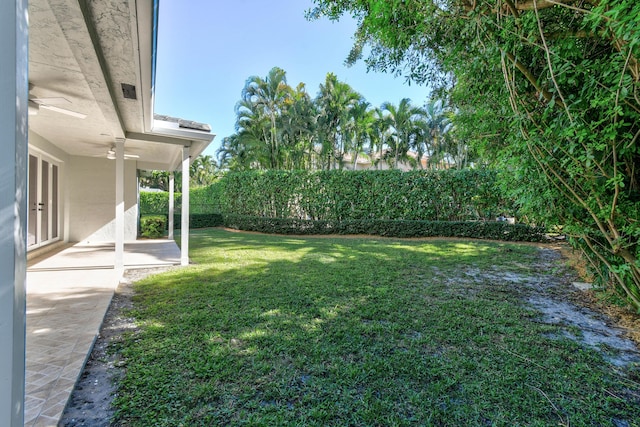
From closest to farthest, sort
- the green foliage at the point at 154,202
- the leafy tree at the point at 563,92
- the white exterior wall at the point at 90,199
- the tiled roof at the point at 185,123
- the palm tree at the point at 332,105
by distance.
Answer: the leafy tree at the point at 563,92 → the tiled roof at the point at 185,123 → the white exterior wall at the point at 90,199 → the palm tree at the point at 332,105 → the green foliage at the point at 154,202

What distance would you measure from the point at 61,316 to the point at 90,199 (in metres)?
7.61

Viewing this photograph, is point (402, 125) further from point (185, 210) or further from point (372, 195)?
point (185, 210)

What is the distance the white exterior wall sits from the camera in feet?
31.9

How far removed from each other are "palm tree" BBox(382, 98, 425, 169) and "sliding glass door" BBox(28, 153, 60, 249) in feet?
67.5

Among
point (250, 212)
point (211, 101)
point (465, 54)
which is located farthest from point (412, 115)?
point (465, 54)

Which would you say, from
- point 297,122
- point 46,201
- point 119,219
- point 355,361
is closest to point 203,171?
point 297,122

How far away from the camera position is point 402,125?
24062mm

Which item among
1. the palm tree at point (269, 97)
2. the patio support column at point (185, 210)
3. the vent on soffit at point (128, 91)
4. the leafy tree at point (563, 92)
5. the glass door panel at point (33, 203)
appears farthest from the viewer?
the palm tree at point (269, 97)

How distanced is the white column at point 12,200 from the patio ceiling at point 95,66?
4.89 feet

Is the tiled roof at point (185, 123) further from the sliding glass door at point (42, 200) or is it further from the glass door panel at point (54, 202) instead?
the glass door panel at point (54, 202)

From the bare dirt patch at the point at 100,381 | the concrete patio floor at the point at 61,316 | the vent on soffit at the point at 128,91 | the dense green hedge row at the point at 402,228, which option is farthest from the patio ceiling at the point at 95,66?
the dense green hedge row at the point at 402,228

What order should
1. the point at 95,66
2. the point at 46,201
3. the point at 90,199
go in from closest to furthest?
1. the point at 95,66
2. the point at 46,201
3. the point at 90,199

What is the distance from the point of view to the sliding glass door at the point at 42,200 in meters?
7.33

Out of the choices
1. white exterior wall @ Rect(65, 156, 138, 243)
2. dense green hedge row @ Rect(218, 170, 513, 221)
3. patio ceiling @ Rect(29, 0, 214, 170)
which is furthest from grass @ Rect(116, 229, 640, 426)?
dense green hedge row @ Rect(218, 170, 513, 221)
